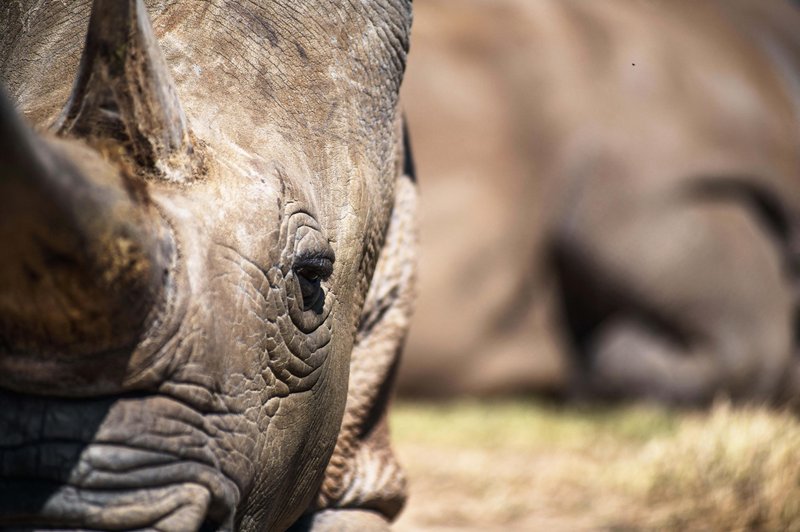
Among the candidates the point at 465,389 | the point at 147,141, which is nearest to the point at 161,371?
the point at 147,141

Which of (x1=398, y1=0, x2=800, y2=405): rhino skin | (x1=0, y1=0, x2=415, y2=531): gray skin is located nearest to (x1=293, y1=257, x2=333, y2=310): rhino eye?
(x1=0, y1=0, x2=415, y2=531): gray skin

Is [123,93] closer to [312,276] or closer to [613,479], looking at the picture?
[312,276]

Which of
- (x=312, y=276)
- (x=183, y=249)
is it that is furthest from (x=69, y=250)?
(x=312, y=276)

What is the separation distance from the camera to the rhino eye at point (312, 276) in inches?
78.0

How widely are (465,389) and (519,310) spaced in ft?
1.60

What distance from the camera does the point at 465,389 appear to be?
5.91m

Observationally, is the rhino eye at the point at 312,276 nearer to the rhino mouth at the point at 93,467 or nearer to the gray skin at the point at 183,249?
the gray skin at the point at 183,249

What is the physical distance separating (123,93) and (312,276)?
19.5 inches

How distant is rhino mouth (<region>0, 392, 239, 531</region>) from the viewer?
159 centimetres

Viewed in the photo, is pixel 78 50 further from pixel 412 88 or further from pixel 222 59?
pixel 412 88

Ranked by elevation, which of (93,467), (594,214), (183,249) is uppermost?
(183,249)

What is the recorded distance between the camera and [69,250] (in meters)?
1.46

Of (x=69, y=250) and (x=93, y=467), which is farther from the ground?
(x=69, y=250)

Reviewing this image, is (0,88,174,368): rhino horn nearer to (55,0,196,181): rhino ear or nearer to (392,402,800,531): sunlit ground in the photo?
(55,0,196,181): rhino ear
